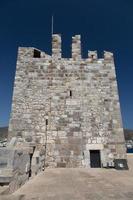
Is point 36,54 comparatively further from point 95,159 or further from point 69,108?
point 95,159

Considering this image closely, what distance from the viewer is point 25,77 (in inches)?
324

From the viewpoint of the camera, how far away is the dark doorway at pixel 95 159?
23.6ft

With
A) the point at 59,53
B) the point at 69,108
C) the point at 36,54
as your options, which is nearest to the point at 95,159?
the point at 69,108

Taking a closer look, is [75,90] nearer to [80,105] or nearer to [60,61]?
[80,105]

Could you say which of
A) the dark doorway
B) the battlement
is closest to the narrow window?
the battlement

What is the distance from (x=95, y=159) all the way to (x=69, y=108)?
258 centimetres

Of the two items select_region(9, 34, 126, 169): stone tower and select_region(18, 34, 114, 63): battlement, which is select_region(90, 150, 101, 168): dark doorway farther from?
select_region(18, 34, 114, 63): battlement

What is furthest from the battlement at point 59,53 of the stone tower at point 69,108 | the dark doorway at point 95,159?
the dark doorway at point 95,159

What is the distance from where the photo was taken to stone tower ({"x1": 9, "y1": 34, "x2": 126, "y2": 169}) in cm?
728

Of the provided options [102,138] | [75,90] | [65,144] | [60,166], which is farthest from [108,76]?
[60,166]

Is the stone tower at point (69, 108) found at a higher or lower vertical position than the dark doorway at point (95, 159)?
higher

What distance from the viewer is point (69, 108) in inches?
309

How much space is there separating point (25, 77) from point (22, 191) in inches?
232

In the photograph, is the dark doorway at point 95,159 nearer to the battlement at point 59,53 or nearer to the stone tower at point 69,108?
the stone tower at point 69,108
